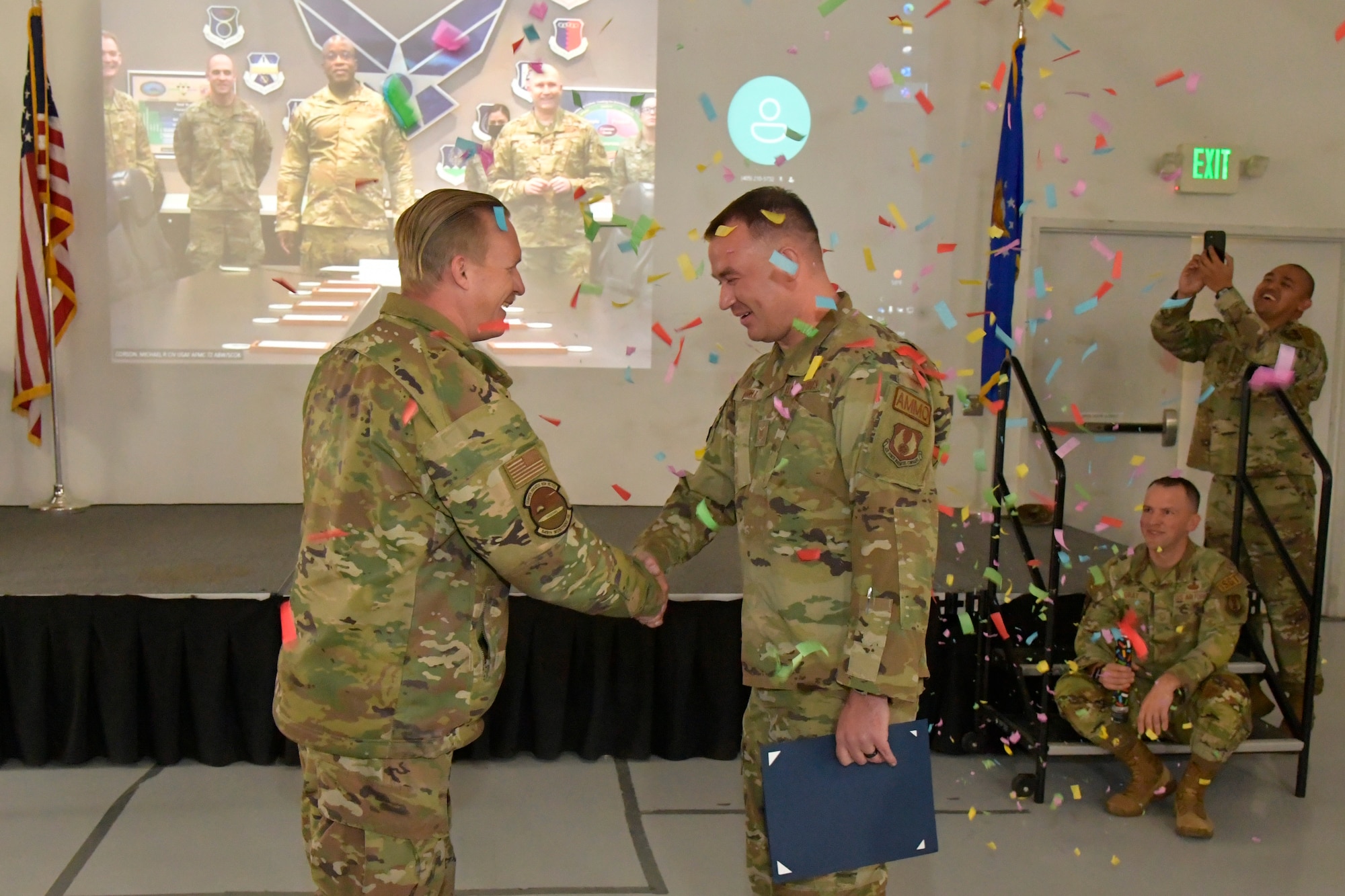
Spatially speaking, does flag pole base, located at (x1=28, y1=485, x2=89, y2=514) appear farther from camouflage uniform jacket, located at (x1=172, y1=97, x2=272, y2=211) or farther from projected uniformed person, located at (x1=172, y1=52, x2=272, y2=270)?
camouflage uniform jacket, located at (x1=172, y1=97, x2=272, y2=211)

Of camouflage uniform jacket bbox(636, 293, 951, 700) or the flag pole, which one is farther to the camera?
the flag pole

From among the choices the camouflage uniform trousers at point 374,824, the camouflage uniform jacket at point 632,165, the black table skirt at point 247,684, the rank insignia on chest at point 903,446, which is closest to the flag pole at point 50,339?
the black table skirt at point 247,684

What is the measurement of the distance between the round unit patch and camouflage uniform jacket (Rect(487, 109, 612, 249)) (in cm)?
355

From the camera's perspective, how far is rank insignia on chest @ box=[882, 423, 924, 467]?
6.06ft

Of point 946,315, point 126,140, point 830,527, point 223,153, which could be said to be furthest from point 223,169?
point 830,527

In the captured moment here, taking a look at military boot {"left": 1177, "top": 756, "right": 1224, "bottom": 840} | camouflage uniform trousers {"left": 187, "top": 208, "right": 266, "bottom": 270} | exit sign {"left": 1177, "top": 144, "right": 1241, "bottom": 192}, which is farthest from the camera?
exit sign {"left": 1177, "top": 144, "right": 1241, "bottom": 192}

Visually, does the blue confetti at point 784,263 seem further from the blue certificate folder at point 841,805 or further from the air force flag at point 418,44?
the air force flag at point 418,44

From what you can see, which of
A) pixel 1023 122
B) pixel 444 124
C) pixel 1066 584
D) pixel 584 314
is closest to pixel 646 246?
pixel 584 314

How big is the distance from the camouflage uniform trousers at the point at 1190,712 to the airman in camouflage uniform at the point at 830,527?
164 cm

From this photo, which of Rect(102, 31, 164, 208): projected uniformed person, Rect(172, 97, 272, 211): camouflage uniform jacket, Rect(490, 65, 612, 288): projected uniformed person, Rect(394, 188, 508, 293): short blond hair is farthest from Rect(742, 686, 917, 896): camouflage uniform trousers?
Rect(102, 31, 164, 208): projected uniformed person

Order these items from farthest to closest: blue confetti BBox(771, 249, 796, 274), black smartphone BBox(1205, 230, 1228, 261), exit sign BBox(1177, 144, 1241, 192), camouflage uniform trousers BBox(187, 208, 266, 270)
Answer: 1. exit sign BBox(1177, 144, 1241, 192)
2. camouflage uniform trousers BBox(187, 208, 266, 270)
3. black smartphone BBox(1205, 230, 1228, 261)
4. blue confetti BBox(771, 249, 796, 274)

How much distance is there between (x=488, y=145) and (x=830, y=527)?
381 centimetres

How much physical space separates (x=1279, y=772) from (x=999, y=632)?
112 centimetres

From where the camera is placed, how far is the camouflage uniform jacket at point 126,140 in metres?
5.02
